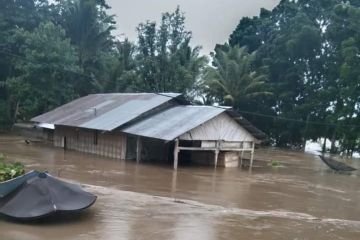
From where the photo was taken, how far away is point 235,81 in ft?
127

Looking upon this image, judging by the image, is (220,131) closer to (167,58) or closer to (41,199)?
(41,199)

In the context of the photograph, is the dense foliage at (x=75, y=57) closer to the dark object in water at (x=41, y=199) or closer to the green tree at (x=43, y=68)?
the green tree at (x=43, y=68)

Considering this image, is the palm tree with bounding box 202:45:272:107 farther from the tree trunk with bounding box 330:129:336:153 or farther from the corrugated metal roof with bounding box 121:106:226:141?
the corrugated metal roof with bounding box 121:106:226:141

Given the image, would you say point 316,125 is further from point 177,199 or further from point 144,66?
point 177,199

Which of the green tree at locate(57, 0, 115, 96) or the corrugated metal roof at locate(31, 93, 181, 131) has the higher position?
the green tree at locate(57, 0, 115, 96)

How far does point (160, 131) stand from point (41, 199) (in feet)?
35.9

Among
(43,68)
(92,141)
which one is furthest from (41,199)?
(43,68)

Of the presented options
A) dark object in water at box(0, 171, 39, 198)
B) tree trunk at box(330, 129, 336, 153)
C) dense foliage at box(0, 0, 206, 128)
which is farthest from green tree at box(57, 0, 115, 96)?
dark object in water at box(0, 171, 39, 198)

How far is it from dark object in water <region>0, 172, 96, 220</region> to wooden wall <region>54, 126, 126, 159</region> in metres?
12.6

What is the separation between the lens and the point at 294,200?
15562mm

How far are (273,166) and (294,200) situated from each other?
10.2 metres

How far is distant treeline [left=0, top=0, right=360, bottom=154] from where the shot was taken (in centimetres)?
3334

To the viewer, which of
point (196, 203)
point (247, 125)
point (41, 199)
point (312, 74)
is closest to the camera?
point (41, 199)

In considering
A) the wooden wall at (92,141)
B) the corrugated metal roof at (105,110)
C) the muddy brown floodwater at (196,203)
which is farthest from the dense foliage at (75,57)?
the muddy brown floodwater at (196,203)
